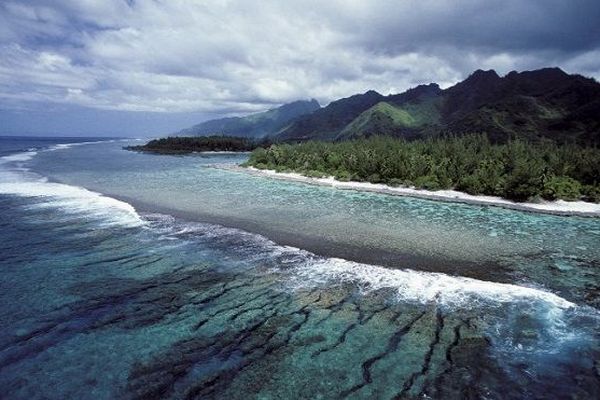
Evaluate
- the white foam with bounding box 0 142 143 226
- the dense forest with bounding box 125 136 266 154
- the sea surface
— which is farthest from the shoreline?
the dense forest with bounding box 125 136 266 154

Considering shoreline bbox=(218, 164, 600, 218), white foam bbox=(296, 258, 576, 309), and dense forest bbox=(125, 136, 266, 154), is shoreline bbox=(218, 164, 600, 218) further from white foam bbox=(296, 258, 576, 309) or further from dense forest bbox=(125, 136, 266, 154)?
dense forest bbox=(125, 136, 266, 154)

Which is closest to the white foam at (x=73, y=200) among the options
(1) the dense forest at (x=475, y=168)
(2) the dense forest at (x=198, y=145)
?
(1) the dense forest at (x=475, y=168)

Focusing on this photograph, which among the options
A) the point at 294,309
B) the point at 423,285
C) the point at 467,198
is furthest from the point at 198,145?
the point at 294,309

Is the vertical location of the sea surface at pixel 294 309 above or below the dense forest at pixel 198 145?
below

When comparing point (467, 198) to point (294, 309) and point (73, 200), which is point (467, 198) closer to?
point (294, 309)

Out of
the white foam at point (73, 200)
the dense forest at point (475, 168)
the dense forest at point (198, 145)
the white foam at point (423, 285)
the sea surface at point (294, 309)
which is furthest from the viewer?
the dense forest at point (198, 145)

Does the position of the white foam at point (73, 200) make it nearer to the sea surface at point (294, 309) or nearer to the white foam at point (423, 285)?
the sea surface at point (294, 309)

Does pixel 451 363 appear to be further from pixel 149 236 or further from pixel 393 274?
pixel 149 236
